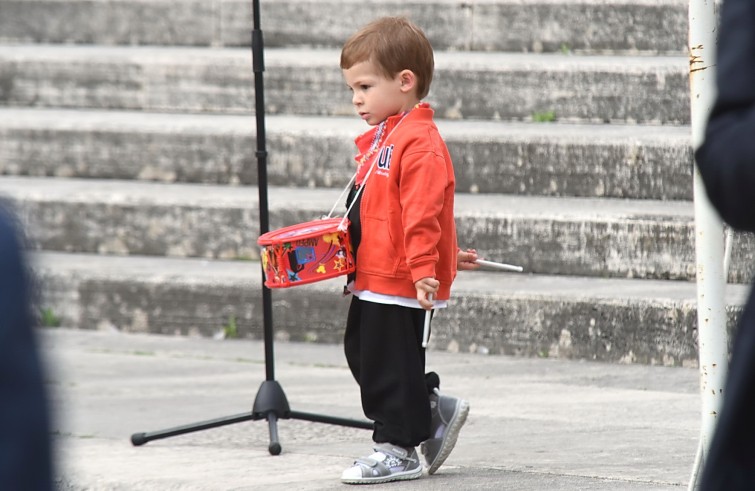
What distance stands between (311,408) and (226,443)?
0.47m

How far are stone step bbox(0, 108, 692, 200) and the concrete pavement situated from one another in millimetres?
1177

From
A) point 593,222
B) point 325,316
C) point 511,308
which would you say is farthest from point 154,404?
point 593,222

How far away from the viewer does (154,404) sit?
546 centimetres

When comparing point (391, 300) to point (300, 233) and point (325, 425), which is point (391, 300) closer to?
point (300, 233)

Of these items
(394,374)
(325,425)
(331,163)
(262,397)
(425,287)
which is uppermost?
(331,163)

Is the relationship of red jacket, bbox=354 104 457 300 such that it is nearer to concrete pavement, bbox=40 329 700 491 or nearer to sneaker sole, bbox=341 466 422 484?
sneaker sole, bbox=341 466 422 484

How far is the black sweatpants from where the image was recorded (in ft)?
14.0

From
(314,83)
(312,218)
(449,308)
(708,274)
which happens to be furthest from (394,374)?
(314,83)

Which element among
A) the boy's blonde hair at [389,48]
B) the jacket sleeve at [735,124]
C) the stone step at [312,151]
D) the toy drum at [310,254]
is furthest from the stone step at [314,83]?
the jacket sleeve at [735,124]

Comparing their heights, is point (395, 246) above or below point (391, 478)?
above

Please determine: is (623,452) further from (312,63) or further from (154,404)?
(312,63)

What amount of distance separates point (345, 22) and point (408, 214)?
4.61 m

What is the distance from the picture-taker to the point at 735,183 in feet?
5.47

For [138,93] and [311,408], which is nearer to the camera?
[311,408]
